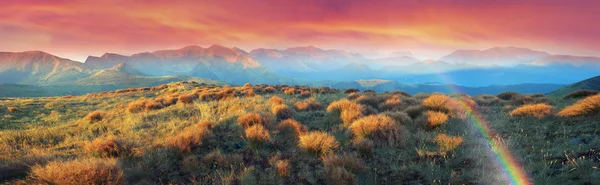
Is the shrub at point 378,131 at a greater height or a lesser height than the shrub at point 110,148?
greater

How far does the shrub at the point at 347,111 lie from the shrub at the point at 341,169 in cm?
355

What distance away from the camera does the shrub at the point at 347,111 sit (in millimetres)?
9040

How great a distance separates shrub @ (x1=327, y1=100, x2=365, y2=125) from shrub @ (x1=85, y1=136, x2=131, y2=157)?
6754mm

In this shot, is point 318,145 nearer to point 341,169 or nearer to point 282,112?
point 341,169

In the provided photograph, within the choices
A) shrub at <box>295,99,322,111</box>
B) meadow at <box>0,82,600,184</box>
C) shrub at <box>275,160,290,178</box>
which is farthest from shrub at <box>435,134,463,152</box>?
shrub at <box>295,99,322,111</box>

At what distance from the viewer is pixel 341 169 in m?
4.82

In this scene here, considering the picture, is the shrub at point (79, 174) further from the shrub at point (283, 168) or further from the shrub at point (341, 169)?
the shrub at point (341, 169)

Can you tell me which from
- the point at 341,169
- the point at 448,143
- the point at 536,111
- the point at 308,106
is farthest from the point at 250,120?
the point at 536,111

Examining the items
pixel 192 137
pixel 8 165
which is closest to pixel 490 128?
pixel 192 137

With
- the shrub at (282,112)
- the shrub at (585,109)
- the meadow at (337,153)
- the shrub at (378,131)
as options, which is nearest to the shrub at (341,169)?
the meadow at (337,153)

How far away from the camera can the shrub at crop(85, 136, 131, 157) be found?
6.38 metres

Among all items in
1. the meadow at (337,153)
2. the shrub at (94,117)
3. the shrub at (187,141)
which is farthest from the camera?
the shrub at (94,117)

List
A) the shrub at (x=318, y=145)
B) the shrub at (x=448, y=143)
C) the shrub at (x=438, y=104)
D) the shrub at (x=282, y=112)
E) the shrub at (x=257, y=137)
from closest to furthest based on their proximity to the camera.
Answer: the shrub at (x=448, y=143)
the shrub at (x=318, y=145)
the shrub at (x=257, y=137)
the shrub at (x=438, y=104)
the shrub at (x=282, y=112)

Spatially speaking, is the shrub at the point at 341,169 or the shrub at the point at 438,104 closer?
the shrub at the point at 341,169
